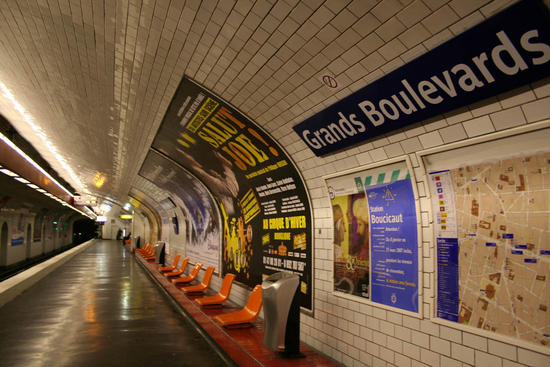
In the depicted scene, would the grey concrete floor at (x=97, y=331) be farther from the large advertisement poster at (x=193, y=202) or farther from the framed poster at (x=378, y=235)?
the framed poster at (x=378, y=235)

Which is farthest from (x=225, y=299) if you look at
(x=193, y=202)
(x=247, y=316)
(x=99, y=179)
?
(x=99, y=179)

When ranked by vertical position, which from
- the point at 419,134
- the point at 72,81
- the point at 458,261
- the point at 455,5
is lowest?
the point at 458,261

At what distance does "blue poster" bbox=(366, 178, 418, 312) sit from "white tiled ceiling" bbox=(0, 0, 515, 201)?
1.23 meters

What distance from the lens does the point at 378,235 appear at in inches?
182

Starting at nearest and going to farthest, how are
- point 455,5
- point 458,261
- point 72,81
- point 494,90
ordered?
point 455,5
point 494,90
point 458,261
point 72,81

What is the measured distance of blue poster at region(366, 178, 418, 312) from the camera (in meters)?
4.12

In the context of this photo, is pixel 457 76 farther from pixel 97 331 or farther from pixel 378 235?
pixel 97 331

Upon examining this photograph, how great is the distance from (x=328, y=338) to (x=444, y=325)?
Answer: 2.14 metres

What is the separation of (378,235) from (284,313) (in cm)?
169

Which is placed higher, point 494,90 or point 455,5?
point 455,5

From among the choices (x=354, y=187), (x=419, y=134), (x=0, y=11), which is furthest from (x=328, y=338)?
(x=0, y=11)

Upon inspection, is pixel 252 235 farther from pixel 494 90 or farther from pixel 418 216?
pixel 494 90

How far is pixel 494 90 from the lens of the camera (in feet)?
9.53

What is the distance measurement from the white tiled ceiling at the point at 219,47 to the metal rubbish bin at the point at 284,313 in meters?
2.12
